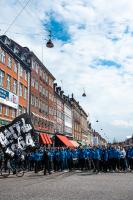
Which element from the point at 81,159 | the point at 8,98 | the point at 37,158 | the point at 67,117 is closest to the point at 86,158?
the point at 81,159

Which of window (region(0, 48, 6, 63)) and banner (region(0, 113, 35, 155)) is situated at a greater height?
window (region(0, 48, 6, 63))

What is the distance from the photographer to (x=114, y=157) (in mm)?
23875

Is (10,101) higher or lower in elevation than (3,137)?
higher

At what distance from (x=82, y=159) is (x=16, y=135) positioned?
29.1 ft

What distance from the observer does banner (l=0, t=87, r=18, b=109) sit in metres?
35.7

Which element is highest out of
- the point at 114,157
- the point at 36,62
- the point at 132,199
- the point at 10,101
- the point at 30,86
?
the point at 36,62

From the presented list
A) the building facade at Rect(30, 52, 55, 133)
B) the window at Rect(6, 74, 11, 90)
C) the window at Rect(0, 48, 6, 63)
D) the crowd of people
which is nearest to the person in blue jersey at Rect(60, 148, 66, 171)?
the crowd of people

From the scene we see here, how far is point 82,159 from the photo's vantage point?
2627 centimetres

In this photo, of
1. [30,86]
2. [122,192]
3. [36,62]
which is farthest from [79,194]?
[36,62]

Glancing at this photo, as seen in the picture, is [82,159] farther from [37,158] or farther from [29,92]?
[29,92]

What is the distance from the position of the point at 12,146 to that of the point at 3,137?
857 millimetres

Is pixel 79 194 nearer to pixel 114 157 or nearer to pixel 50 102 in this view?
pixel 114 157

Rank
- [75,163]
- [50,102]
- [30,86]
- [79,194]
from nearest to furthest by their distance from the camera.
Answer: [79,194] < [75,163] < [30,86] < [50,102]

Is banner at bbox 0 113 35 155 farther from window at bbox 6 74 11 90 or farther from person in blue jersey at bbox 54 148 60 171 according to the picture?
window at bbox 6 74 11 90
